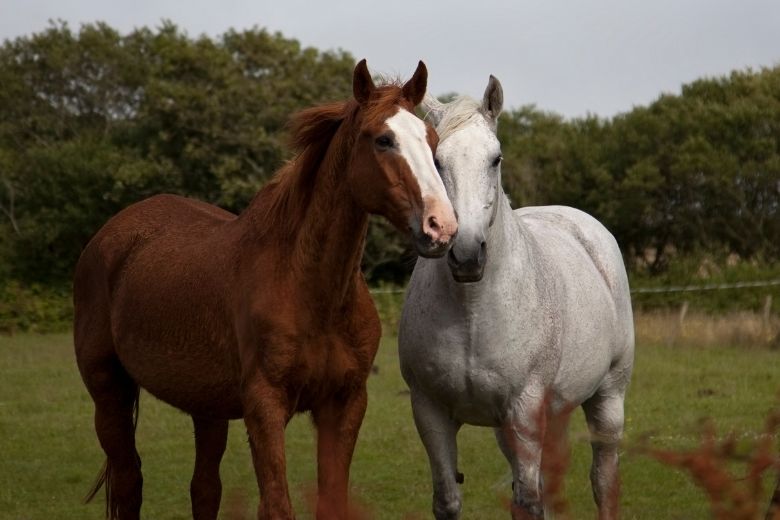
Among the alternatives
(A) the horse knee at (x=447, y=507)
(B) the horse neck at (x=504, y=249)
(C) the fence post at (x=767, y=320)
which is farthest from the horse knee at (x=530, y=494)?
(C) the fence post at (x=767, y=320)

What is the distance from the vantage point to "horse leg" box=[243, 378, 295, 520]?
4.80 metres

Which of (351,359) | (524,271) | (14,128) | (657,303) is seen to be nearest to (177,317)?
(351,359)

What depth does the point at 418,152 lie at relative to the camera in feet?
14.7

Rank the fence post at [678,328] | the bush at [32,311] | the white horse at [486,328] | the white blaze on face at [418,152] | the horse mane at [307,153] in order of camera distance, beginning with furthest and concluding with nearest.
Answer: the bush at [32,311] < the fence post at [678,328] < the white horse at [486,328] < the horse mane at [307,153] < the white blaze on face at [418,152]

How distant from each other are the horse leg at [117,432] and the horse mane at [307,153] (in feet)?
5.05

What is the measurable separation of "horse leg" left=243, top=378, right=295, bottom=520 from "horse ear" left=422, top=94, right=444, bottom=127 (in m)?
1.43

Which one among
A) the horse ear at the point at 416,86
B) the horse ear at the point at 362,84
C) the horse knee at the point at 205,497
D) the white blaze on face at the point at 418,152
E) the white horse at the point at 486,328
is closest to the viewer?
the white blaze on face at the point at 418,152

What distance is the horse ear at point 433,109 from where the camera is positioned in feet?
18.2

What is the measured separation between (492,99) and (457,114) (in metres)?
0.21

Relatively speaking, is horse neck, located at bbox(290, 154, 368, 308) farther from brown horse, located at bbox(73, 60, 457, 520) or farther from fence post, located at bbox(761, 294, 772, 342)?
fence post, located at bbox(761, 294, 772, 342)

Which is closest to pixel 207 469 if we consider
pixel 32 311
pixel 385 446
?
pixel 385 446

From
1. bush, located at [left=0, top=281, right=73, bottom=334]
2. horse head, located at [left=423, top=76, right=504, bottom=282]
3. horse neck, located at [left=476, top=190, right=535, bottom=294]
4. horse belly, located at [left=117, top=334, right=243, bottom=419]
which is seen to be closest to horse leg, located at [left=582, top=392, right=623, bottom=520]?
horse neck, located at [left=476, top=190, right=535, bottom=294]

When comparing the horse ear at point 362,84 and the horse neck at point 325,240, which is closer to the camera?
the horse ear at point 362,84

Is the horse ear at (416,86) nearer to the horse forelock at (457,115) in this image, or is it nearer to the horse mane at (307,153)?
the horse mane at (307,153)
